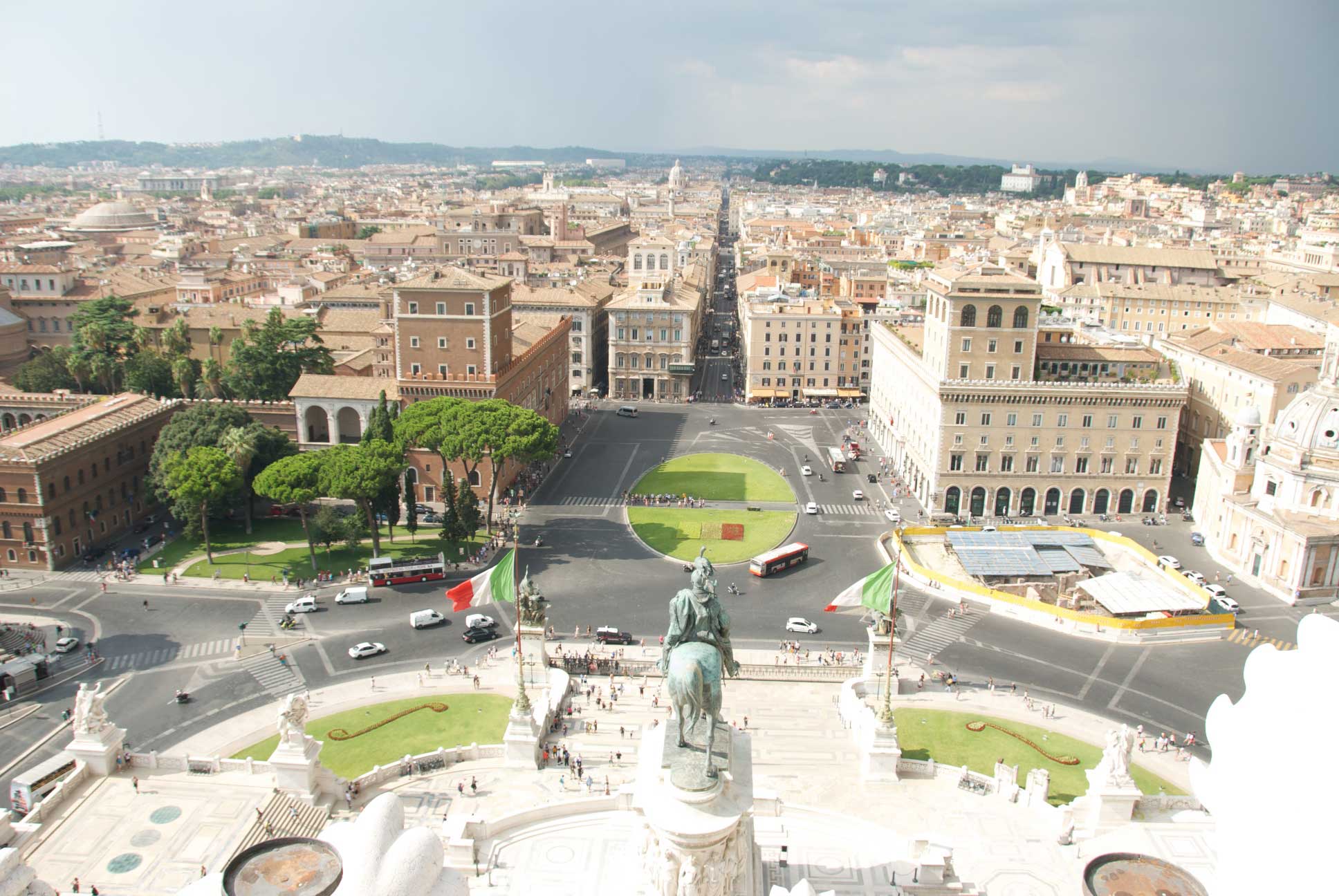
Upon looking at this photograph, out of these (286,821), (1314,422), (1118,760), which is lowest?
(286,821)

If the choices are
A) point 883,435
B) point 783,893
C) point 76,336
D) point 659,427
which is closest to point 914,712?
point 783,893

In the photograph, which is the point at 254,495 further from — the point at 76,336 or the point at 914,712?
the point at 914,712

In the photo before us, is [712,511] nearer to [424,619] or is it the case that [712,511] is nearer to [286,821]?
[424,619]

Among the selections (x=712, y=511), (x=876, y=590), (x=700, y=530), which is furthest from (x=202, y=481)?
(x=876, y=590)

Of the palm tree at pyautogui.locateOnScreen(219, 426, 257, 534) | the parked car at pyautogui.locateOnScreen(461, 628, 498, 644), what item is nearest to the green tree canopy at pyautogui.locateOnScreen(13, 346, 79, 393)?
the palm tree at pyautogui.locateOnScreen(219, 426, 257, 534)

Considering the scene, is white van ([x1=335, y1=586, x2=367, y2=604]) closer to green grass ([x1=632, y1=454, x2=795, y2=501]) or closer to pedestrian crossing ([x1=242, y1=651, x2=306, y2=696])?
pedestrian crossing ([x1=242, y1=651, x2=306, y2=696])

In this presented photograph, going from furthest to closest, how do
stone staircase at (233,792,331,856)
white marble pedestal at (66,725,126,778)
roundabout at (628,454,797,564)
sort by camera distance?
roundabout at (628,454,797,564), white marble pedestal at (66,725,126,778), stone staircase at (233,792,331,856)

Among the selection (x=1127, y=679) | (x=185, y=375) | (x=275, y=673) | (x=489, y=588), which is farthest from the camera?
(x=185, y=375)
